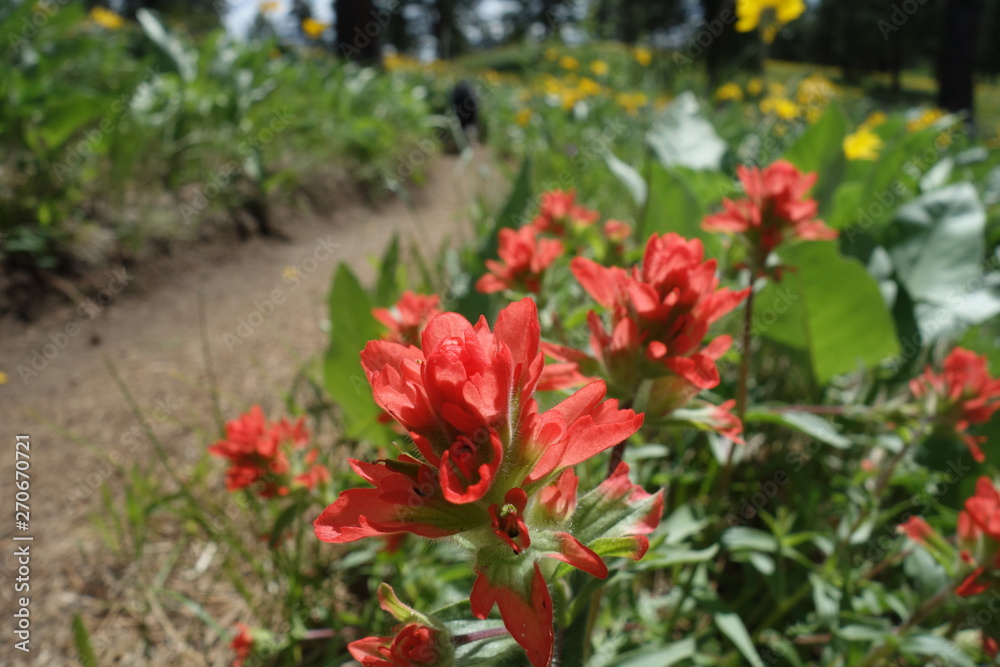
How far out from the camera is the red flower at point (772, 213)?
2.67 ft

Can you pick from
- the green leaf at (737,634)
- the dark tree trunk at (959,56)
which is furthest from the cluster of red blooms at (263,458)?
the dark tree trunk at (959,56)

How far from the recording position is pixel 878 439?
110 cm

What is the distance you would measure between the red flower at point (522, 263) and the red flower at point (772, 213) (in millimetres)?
250

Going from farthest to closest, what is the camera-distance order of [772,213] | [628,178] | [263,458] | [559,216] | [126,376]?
[126,376] → [628,178] → [559,216] → [263,458] → [772,213]

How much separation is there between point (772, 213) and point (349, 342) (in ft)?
2.67

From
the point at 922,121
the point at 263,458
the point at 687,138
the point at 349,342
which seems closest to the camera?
the point at 263,458

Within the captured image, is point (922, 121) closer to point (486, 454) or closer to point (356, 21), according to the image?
point (486, 454)

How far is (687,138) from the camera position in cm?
206

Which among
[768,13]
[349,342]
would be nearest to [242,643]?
[349,342]

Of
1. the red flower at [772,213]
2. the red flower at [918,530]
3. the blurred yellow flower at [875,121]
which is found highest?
the red flower at [772,213]

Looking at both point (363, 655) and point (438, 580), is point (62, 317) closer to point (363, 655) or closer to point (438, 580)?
point (438, 580)

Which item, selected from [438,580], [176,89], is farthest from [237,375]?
[176,89]

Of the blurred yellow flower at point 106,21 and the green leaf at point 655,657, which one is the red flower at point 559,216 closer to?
the green leaf at point 655,657

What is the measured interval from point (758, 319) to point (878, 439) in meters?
0.34
